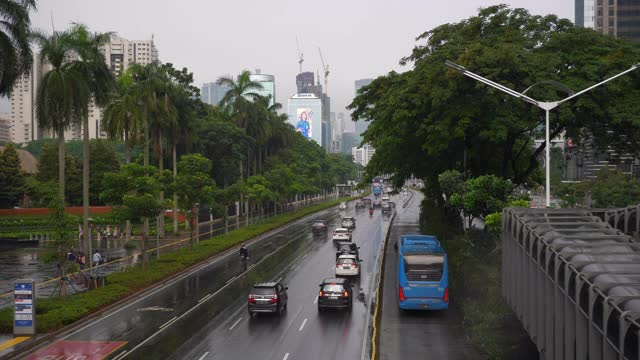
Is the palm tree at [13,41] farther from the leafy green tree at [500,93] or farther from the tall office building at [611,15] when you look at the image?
the tall office building at [611,15]

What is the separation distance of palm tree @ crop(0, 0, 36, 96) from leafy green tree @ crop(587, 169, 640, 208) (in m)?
50.0

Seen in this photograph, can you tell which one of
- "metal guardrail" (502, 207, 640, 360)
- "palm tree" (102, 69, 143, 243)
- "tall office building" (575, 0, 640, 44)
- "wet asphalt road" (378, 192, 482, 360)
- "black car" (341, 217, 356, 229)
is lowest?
"wet asphalt road" (378, 192, 482, 360)

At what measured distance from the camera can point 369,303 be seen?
3123cm

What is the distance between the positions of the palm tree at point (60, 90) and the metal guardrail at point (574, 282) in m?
27.8

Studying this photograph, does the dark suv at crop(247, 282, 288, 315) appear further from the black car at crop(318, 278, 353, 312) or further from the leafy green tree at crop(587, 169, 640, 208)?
the leafy green tree at crop(587, 169, 640, 208)

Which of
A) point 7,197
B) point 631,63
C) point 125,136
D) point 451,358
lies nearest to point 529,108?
point 631,63

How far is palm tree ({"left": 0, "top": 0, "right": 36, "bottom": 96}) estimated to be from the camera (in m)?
28.4

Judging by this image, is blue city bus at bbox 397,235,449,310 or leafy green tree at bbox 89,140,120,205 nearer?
blue city bus at bbox 397,235,449,310

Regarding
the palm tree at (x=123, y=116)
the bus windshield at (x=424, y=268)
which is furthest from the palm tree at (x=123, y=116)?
the bus windshield at (x=424, y=268)

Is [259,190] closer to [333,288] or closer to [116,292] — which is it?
[116,292]

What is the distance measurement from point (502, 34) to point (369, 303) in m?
20.2

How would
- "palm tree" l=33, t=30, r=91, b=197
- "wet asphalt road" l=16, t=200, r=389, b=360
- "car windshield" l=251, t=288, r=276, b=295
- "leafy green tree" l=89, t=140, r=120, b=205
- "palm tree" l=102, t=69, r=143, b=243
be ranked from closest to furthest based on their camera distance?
1. "wet asphalt road" l=16, t=200, r=389, b=360
2. "car windshield" l=251, t=288, r=276, b=295
3. "palm tree" l=33, t=30, r=91, b=197
4. "palm tree" l=102, t=69, r=143, b=243
5. "leafy green tree" l=89, t=140, r=120, b=205

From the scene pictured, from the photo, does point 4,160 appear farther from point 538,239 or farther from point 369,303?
point 538,239

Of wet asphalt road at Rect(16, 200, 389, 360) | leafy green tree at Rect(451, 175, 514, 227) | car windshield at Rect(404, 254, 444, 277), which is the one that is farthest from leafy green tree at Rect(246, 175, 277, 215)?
car windshield at Rect(404, 254, 444, 277)
